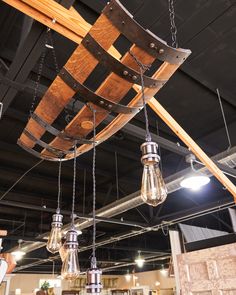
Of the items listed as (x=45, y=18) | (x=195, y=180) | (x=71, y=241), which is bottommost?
(x=71, y=241)

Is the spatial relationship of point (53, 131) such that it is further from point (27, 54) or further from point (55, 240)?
point (55, 240)

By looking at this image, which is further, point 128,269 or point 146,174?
point 128,269

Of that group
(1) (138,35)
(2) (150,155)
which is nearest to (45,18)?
(1) (138,35)

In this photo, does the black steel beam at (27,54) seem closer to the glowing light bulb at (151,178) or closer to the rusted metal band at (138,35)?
the rusted metal band at (138,35)

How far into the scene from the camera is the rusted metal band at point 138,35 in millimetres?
1198

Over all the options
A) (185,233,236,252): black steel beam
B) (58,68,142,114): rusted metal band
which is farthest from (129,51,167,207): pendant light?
(185,233,236,252): black steel beam

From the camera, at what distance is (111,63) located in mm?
1368

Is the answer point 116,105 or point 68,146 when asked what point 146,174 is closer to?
point 116,105

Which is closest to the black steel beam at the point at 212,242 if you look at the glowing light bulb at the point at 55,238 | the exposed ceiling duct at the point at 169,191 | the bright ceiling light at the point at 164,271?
the exposed ceiling duct at the point at 169,191

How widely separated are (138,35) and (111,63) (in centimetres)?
19

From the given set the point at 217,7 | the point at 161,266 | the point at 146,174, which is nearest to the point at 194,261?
the point at 217,7

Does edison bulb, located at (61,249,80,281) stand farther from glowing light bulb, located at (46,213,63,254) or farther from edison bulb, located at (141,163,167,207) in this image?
edison bulb, located at (141,163,167,207)

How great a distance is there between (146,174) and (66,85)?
65 cm

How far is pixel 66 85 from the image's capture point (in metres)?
1.54
